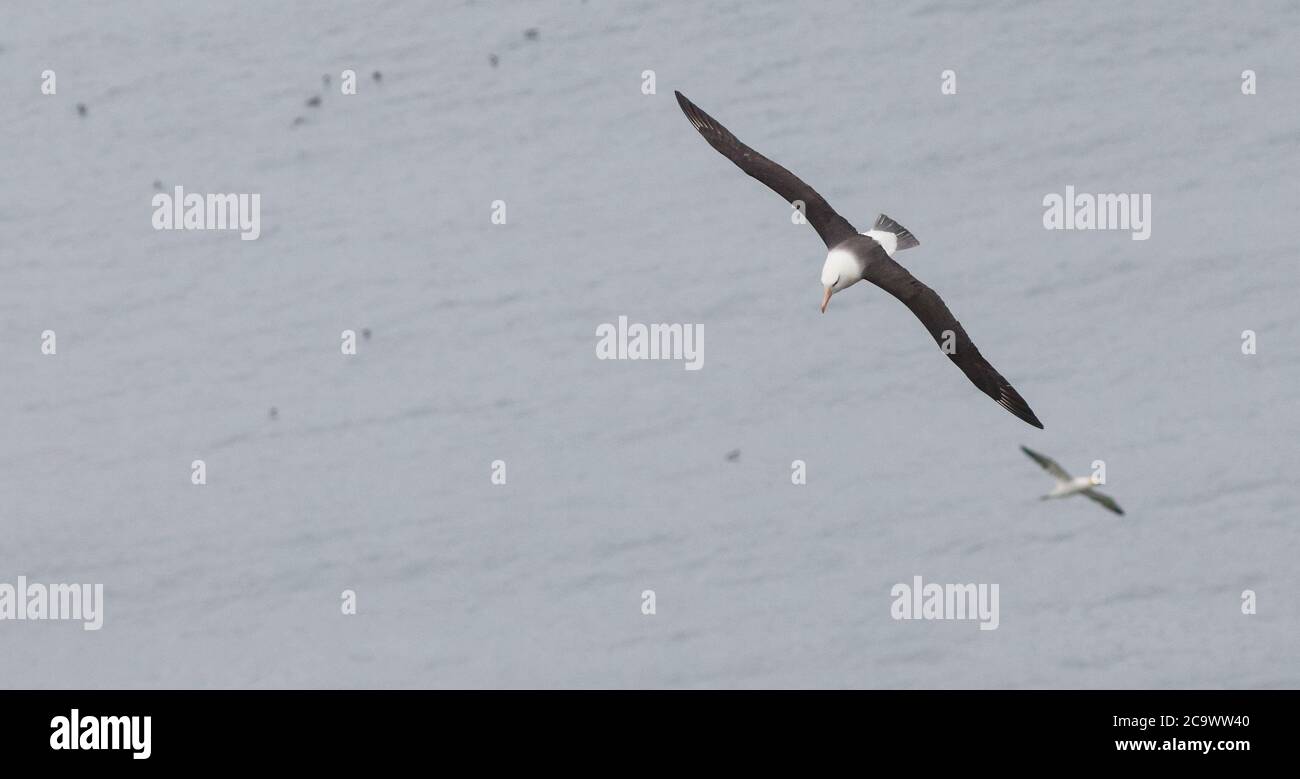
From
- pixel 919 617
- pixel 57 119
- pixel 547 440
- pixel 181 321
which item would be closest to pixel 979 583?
pixel 919 617

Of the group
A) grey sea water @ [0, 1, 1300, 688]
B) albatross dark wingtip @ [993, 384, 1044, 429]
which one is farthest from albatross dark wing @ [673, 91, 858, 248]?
grey sea water @ [0, 1, 1300, 688]

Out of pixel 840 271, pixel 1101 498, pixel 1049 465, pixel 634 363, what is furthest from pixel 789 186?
pixel 634 363

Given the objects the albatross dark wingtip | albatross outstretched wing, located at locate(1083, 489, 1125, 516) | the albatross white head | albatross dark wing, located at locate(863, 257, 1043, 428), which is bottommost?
albatross outstretched wing, located at locate(1083, 489, 1125, 516)

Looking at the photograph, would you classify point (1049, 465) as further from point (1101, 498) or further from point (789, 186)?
point (789, 186)

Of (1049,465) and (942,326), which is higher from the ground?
(942,326)

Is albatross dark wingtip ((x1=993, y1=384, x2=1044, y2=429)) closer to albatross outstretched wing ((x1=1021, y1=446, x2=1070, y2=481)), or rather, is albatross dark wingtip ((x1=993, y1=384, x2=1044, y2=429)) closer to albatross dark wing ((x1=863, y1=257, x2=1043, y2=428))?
albatross dark wing ((x1=863, y1=257, x2=1043, y2=428))

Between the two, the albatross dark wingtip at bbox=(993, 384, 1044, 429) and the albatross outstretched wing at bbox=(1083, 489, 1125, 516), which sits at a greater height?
the albatross dark wingtip at bbox=(993, 384, 1044, 429)
